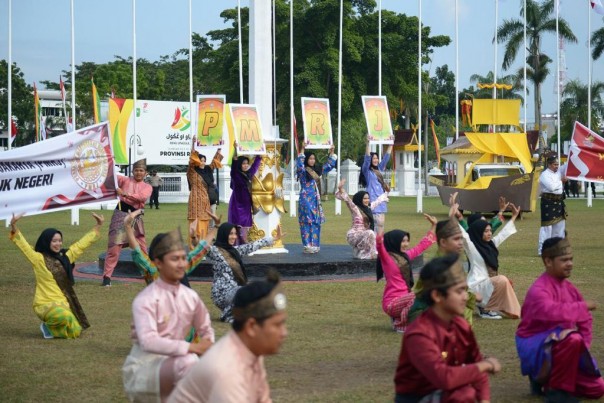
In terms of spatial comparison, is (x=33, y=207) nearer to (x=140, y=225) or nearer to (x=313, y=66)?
(x=140, y=225)

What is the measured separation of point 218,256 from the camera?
33.5ft

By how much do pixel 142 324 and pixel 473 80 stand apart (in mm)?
77105

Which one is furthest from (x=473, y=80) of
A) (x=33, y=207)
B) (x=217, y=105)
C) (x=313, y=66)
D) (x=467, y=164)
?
(x=33, y=207)

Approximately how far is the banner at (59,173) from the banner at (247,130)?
3659 millimetres

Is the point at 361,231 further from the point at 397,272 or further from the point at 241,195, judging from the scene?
the point at 397,272

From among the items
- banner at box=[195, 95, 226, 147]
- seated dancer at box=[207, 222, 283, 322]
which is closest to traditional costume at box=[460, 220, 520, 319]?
seated dancer at box=[207, 222, 283, 322]

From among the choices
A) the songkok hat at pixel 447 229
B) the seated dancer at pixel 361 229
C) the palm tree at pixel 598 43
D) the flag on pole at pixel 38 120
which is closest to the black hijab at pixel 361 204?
the seated dancer at pixel 361 229

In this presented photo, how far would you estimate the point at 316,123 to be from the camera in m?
19.2

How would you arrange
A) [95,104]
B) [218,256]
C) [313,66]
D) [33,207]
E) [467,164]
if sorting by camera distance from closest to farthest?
[218,256]
[33,207]
[95,104]
[467,164]
[313,66]

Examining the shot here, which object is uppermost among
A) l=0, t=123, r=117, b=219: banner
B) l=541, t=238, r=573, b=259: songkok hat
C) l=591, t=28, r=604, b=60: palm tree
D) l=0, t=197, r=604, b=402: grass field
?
l=591, t=28, r=604, b=60: palm tree

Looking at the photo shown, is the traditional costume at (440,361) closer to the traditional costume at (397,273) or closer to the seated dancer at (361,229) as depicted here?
the traditional costume at (397,273)

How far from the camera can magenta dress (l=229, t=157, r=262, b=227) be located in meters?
15.4

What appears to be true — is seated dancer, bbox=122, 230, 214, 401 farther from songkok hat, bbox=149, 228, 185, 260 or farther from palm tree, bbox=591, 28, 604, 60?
palm tree, bbox=591, 28, 604, 60

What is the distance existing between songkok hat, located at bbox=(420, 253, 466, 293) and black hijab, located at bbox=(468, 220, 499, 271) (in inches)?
206
